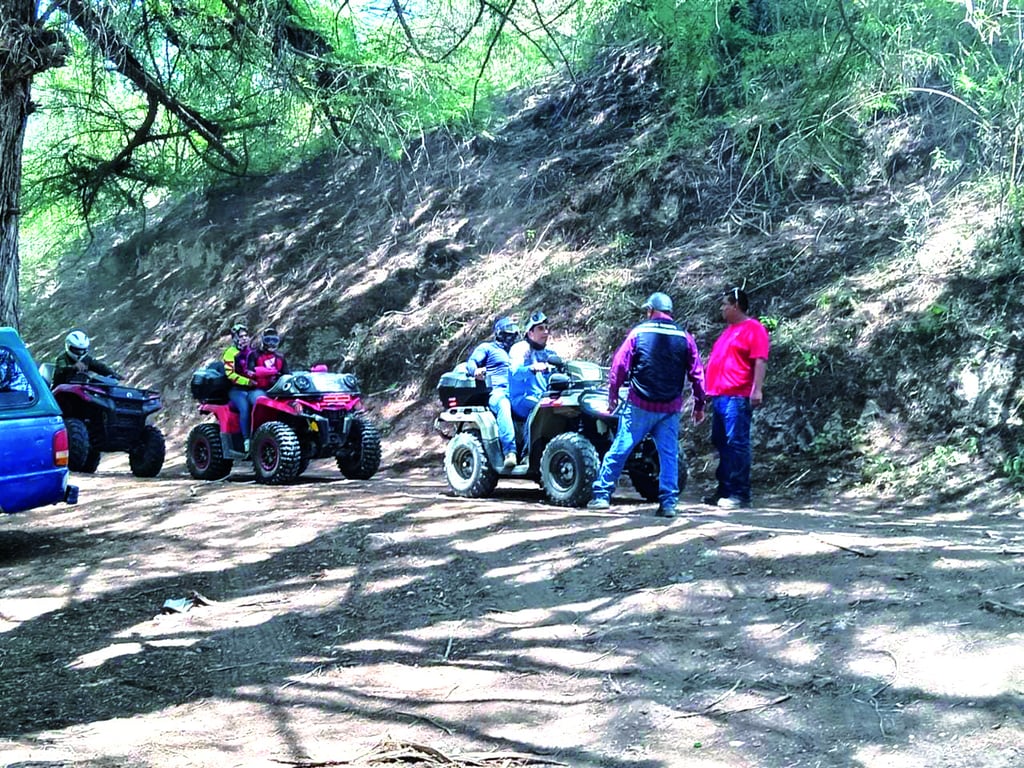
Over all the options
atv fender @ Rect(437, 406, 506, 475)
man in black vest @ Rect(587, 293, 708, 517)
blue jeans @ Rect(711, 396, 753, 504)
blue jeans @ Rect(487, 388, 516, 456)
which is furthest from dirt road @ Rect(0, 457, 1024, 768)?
atv fender @ Rect(437, 406, 506, 475)

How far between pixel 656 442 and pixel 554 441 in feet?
3.55

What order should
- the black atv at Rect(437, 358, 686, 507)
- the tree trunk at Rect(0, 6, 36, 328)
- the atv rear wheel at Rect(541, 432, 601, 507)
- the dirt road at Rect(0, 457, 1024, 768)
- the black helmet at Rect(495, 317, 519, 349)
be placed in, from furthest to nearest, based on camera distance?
1. the black helmet at Rect(495, 317, 519, 349)
2. the tree trunk at Rect(0, 6, 36, 328)
3. the black atv at Rect(437, 358, 686, 507)
4. the atv rear wheel at Rect(541, 432, 601, 507)
5. the dirt road at Rect(0, 457, 1024, 768)

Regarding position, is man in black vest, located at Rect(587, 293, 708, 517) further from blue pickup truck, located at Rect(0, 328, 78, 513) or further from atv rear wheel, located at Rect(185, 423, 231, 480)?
atv rear wheel, located at Rect(185, 423, 231, 480)

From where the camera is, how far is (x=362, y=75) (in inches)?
414

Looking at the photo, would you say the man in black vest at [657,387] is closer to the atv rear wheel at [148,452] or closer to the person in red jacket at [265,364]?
the person in red jacket at [265,364]

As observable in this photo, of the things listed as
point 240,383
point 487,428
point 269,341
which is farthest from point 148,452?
point 487,428

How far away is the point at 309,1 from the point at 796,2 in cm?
776

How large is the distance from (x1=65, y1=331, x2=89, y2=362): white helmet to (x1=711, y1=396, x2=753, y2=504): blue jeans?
8588 millimetres

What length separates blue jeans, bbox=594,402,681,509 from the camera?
28.0ft

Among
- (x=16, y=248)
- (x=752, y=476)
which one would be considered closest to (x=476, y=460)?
(x=752, y=476)

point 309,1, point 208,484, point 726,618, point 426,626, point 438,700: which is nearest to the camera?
point 438,700

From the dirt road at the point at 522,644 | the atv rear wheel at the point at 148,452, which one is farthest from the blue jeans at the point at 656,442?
the atv rear wheel at the point at 148,452

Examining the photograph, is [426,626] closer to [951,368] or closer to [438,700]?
[438,700]

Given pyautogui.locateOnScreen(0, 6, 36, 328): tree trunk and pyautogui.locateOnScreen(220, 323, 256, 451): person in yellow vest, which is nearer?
pyautogui.locateOnScreen(0, 6, 36, 328): tree trunk
